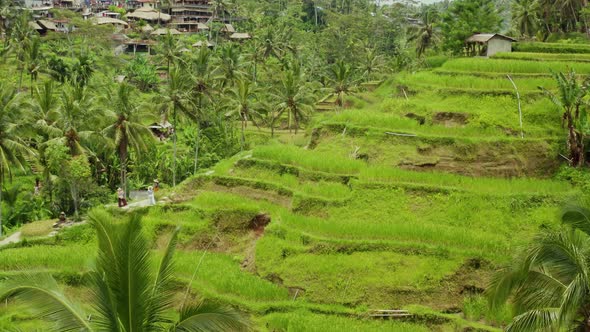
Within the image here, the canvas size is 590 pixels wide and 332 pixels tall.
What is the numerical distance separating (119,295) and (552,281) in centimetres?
626

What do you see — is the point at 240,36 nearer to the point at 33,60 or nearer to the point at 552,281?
the point at 33,60

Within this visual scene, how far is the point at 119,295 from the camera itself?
7.29 m

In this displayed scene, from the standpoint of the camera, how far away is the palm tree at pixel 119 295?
7.04 metres

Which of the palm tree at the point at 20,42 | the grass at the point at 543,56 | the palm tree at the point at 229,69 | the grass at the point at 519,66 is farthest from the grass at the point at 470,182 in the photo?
the palm tree at the point at 20,42

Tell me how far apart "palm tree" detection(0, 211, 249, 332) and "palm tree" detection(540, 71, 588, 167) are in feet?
45.3

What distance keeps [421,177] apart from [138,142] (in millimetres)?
13906

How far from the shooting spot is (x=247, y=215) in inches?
711

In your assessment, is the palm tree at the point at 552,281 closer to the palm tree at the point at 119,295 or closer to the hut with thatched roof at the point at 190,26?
the palm tree at the point at 119,295

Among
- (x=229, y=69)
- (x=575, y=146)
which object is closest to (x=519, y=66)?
(x=575, y=146)

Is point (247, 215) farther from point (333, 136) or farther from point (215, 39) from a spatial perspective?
point (215, 39)

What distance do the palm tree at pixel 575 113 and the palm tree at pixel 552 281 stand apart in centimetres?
945

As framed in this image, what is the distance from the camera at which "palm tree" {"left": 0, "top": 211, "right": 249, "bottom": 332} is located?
7.04 metres

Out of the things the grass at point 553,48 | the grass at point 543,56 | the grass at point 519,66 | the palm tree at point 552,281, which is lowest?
the palm tree at point 552,281

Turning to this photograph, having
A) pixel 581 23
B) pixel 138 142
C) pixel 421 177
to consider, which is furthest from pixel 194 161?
pixel 581 23
